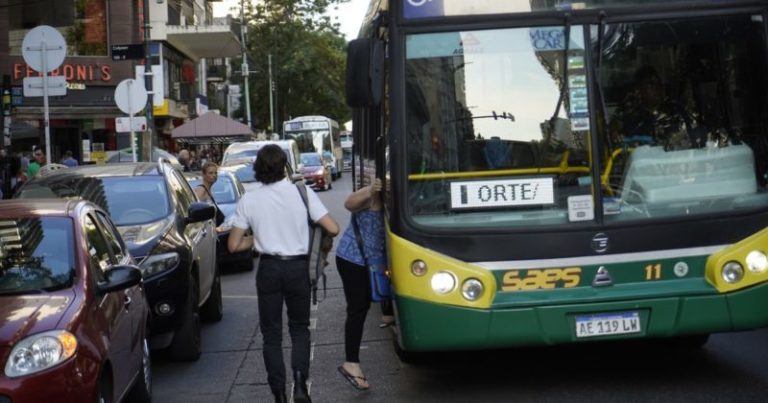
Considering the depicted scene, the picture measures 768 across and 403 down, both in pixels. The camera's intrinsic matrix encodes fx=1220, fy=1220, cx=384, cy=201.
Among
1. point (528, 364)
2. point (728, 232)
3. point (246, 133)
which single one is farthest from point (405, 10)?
point (246, 133)

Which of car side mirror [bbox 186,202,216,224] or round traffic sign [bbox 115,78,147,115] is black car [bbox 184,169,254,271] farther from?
car side mirror [bbox 186,202,216,224]

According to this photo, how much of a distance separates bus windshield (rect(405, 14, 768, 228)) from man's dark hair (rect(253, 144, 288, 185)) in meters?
0.82

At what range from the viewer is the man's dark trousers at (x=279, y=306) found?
769 cm

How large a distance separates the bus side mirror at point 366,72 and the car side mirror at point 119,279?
67.9 inches

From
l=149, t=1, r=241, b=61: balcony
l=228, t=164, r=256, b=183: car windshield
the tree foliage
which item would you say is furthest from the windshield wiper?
the tree foliage

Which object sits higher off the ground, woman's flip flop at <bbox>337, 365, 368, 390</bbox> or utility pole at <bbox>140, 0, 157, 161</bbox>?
utility pole at <bbox>140, 0, 157, 161</bbox>

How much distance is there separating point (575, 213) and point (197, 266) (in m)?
4.18


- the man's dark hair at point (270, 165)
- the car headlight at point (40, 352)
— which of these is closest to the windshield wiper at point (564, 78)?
the man's dark hair at point (270, 165)

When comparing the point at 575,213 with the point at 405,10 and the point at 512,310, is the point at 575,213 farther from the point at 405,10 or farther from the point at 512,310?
the point at 405,10

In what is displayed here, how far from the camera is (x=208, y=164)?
659 inches

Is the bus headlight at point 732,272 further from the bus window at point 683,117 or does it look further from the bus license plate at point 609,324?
the bus license plate at point 609,324

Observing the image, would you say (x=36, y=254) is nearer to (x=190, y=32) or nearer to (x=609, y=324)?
(x=609, y=324)

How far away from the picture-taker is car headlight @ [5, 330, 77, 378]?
5984 mm

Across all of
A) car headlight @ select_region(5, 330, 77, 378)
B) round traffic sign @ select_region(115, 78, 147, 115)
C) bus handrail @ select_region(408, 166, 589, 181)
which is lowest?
car headlight @ select_region(5, 330, 77, 378)
